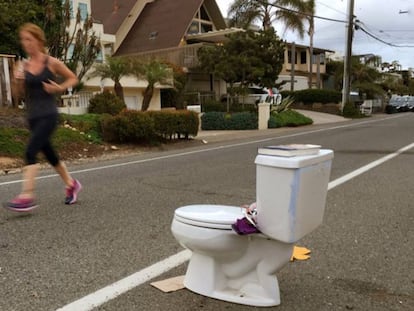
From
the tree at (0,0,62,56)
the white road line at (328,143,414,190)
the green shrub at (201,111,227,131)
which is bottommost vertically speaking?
the green shrub at (201,111,227,131)

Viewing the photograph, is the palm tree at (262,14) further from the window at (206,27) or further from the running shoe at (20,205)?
the running shoe at (20,205)

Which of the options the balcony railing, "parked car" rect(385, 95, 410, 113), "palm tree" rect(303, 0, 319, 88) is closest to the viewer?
the balcony railing

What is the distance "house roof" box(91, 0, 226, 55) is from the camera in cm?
3600

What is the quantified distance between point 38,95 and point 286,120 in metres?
22.0

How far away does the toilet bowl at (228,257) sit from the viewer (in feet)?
9.65

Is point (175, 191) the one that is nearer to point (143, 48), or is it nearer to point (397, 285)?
point (397, 285)

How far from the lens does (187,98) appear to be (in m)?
31.6

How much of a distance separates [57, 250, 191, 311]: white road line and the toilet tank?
1107mm

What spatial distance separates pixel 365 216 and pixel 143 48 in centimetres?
3385

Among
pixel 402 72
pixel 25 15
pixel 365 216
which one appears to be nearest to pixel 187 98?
pixel 25 15

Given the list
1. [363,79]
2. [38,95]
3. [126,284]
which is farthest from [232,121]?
[363,79]

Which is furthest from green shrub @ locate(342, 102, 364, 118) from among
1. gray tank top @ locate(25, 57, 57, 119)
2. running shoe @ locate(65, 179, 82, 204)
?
gray tank top @ locate(25, 57, 57, 119)

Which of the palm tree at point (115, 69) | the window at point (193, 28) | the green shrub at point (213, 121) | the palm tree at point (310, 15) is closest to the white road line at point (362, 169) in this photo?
the palm tree at point (115, 69)

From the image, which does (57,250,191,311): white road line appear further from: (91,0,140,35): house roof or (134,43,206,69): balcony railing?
(91,0,140,35): house roof
